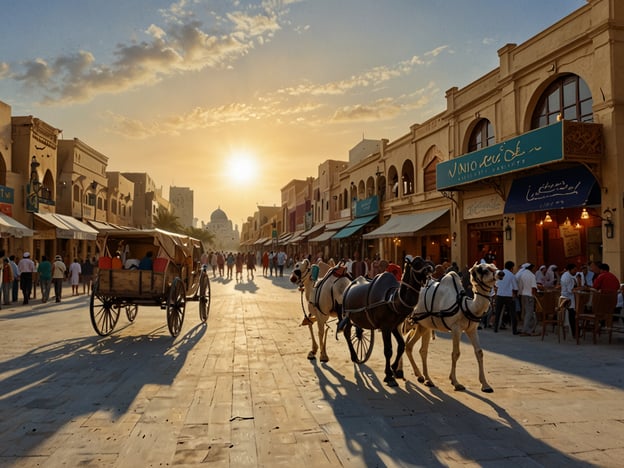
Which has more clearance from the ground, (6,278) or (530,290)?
(6,278)

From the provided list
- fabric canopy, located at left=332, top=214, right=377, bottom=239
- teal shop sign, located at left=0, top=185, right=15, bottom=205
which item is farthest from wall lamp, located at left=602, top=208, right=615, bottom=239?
teal shop sign, located at left=0, top=185, right=15, bottom=205

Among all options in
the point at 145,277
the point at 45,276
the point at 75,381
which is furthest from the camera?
the point at 45,276

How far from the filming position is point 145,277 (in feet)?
31.5

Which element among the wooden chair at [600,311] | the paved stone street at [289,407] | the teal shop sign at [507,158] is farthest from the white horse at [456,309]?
the teal shop sign at [507,158]

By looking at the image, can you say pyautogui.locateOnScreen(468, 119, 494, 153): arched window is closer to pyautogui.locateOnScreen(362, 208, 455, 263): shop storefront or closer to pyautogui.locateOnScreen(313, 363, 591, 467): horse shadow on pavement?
pyautogui.locateOnScreen(362, 208, 455, 263): shop storefront

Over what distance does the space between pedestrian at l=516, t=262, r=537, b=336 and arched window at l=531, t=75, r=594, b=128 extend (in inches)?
227

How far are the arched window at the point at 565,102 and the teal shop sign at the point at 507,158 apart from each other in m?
1.90

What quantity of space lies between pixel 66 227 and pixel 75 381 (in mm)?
23583

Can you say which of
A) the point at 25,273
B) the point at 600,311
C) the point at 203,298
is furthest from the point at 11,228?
the point at 600,311

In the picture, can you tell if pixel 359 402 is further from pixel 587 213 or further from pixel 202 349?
pixel 587 213

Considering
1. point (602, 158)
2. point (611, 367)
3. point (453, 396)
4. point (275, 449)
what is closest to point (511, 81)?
point (602, 158)

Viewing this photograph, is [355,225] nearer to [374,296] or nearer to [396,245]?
[396,245]

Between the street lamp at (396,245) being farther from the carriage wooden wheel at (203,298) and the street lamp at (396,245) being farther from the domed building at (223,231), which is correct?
the domed building at (223,231)

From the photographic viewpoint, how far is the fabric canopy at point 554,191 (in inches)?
514
